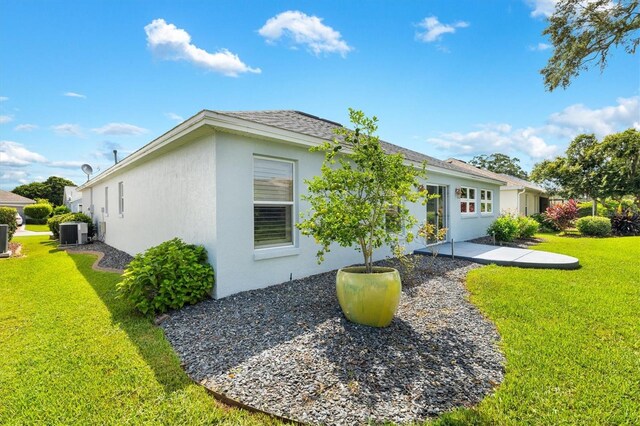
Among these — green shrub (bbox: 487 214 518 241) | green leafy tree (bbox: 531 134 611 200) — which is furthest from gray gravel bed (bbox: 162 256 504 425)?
green leafy tree (bbox: 531 134 611 200)

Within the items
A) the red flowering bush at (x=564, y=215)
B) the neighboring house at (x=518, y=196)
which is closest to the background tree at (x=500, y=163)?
the neighboring house at (x=518, y=196)

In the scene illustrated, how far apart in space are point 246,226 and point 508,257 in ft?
25.7

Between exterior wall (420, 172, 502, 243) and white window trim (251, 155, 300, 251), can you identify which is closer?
white window trim (251, 155, 300, 251)

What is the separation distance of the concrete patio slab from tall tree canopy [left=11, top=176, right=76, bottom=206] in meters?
58.8

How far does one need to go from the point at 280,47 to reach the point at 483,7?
247 inches

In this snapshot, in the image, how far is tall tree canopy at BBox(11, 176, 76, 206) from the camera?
4756cm

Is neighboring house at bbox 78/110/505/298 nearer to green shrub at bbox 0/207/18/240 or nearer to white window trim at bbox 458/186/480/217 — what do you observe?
white window trim at bbox 458/186/480/217

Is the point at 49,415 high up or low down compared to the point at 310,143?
down

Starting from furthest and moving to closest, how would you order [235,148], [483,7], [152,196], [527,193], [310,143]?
1. [527,193]
2. [483,7]
3. [152,196]
4. [310,143]
5. [235,148]

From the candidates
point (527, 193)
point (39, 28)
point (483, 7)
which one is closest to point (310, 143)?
point (483, 7)

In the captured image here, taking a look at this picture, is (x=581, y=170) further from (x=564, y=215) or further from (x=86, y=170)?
(x=86, y=170)

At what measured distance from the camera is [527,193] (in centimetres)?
2630

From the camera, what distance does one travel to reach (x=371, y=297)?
4098 mm

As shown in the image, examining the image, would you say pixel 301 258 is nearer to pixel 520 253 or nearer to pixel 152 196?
pixel 152 196
